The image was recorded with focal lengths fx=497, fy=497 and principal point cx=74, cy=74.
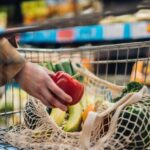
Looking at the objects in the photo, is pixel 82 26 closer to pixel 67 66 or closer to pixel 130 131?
pixel 67 66

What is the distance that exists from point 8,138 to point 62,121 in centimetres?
15

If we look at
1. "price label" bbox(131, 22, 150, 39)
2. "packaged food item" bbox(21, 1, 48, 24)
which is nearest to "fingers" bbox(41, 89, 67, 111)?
"price label" bbox(131, 22, 150, 39)

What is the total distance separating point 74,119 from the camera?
4.11 feet

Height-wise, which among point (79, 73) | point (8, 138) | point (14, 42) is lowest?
point (8, 138)

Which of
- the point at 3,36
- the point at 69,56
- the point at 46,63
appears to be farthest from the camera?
the point at 69,56

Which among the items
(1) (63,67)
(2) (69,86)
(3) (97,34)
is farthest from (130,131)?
(3) (97,34)

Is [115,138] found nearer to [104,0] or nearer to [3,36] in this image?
[3,36]

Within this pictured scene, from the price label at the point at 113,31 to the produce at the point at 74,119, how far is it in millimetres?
1618

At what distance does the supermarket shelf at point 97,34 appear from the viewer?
286 cm

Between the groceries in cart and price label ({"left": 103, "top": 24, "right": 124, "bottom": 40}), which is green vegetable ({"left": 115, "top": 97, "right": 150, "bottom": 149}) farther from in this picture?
price label ({"left": 103, "top": 24, "right": 124, "bottom": 40})

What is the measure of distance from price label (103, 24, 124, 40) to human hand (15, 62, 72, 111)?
1861 mm

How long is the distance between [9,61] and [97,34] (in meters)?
1.97

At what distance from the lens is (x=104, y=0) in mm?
4172

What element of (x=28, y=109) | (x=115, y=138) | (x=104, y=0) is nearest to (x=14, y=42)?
(x=28, y=109)
